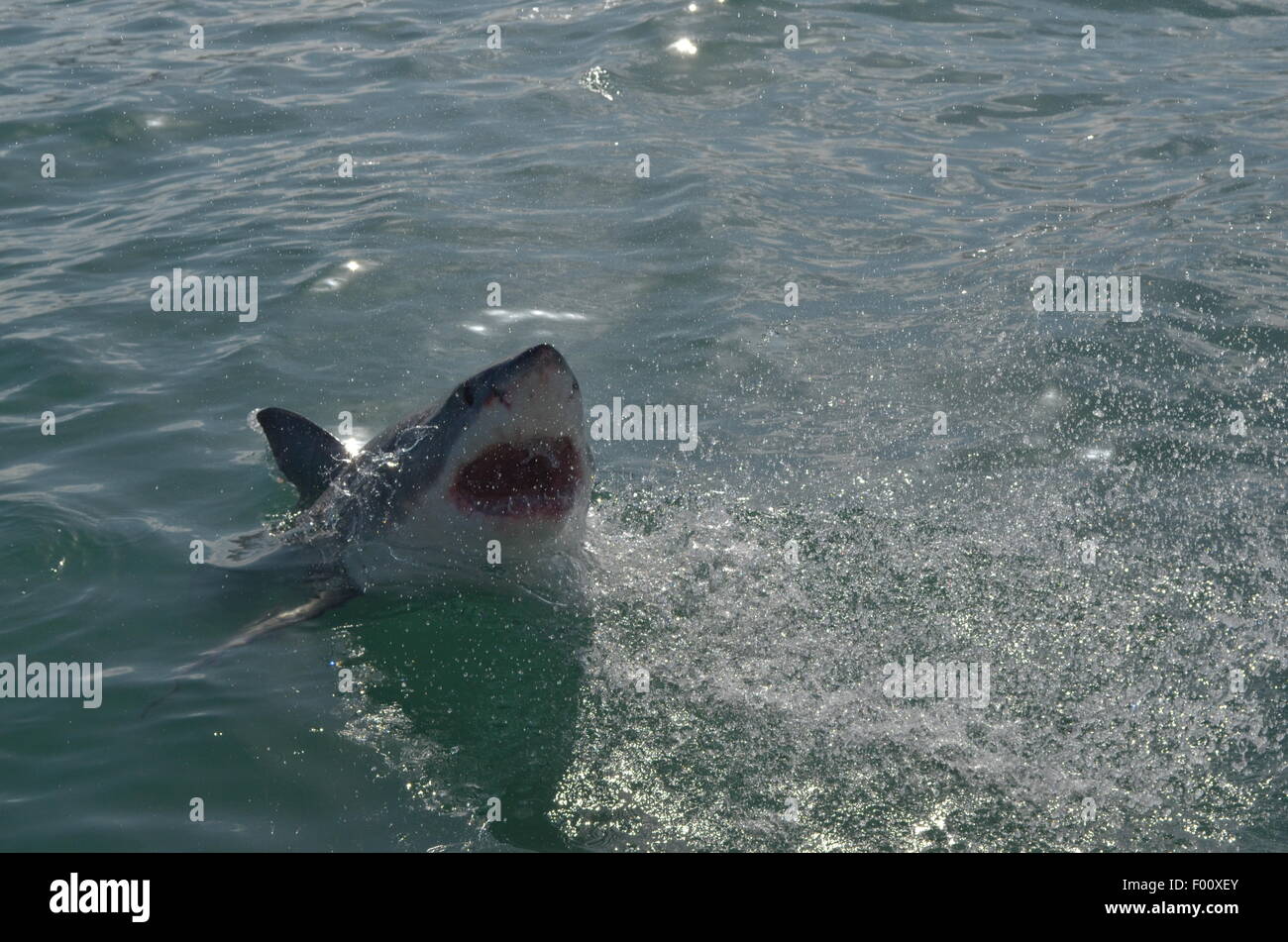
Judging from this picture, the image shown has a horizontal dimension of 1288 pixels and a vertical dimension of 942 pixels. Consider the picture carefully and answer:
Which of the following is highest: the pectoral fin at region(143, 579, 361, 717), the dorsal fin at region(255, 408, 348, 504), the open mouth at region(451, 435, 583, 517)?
the open mouth at region(451, 435, 583, 517)

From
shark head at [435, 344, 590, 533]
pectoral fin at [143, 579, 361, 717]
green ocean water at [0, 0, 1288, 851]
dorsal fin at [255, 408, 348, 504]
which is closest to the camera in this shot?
green ocean water at [0, 0, 1288, 851]

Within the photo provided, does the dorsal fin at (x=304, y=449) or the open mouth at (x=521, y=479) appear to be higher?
the open mouth at (x=521, y=479)

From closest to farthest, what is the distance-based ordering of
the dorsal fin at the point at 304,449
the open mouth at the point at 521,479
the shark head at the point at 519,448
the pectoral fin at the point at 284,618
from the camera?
the shark head at the point at 519,448 → the open mouth at the point at 521,479 → the pectoral fin at the point at 284,618 → the dorsal fin at the point at 304,449

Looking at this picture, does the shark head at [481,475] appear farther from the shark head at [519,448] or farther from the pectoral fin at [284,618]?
the pectoral fin at [284,618]

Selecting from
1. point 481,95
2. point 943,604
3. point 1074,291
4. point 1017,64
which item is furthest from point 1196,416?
point 481,95

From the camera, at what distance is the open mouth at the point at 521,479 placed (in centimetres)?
498

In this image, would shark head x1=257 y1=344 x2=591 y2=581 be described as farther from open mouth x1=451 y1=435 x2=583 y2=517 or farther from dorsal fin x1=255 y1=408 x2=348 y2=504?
dorsal fin x1=255 y1=408 x2=348 y2=504

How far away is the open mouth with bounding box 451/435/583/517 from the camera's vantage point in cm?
498

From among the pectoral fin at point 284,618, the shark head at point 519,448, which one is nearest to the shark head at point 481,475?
the shark head at point 519,448

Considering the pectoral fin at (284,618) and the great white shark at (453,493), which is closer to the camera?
the great white shark at (453,493)

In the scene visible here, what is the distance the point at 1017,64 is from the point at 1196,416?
703 centimetres

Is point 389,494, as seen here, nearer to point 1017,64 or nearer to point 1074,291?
point 1074,291

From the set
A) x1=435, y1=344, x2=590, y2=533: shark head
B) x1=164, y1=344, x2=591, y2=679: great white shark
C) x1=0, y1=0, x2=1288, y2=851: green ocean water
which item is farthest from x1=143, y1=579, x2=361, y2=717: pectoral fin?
x1=435, y1=344, x2=590, y2=533: shark head

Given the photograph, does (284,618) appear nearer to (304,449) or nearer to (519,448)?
(304,449)
